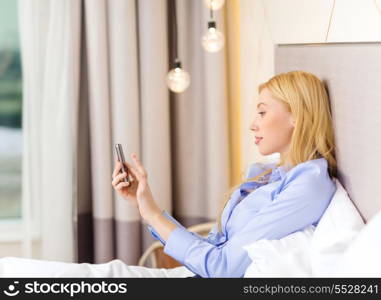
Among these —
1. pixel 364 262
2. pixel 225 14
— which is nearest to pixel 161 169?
pixel 225 14

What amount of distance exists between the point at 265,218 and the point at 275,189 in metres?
0.12

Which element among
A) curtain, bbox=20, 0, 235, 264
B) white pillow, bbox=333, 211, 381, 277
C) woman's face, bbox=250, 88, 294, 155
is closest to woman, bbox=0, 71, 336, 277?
woman's face, bbox=250, 88, 294, 155

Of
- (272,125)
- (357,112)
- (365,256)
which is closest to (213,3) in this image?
(272,125)

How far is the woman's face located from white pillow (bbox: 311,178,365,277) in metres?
0.30

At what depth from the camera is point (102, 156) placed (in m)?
2.99

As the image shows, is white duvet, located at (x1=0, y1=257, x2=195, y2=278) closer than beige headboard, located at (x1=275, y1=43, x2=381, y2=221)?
No

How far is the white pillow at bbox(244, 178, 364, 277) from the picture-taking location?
1480 millimetres

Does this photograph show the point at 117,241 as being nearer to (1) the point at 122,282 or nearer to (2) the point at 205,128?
(2) the point at 205,128

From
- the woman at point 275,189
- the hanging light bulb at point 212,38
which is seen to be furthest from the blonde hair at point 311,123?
the hanging light bulb at point 212,38

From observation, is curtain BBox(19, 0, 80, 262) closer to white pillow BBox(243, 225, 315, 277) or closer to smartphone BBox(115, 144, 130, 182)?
smartphone BBox(115, 144, 130, 182)

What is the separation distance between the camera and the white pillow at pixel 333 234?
1.47m

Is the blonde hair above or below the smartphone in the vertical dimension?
above


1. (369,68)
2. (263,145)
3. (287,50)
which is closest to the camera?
(369,68)

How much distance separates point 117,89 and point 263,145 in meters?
1.19
